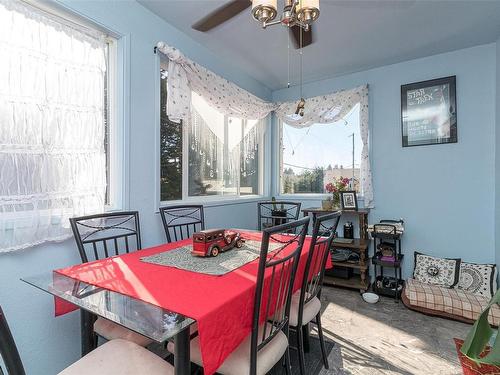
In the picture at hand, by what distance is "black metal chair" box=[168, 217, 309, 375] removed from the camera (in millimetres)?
1059

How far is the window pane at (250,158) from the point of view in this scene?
11.5 ft

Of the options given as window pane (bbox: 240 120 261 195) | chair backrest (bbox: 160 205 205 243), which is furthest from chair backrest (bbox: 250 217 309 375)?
window pane (bbox: 240 120 261 195)

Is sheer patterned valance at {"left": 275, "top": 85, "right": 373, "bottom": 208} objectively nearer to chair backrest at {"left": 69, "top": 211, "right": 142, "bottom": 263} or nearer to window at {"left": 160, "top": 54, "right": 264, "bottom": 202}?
window at {"left": 160, "top": 54, "right": 264, "bottom": 202}

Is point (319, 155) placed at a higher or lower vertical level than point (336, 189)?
higher

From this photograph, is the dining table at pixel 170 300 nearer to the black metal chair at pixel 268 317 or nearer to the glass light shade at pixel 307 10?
the black metal chair at pixel 268 317

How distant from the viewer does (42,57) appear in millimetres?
1525

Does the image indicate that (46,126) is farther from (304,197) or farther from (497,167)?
(497,167)

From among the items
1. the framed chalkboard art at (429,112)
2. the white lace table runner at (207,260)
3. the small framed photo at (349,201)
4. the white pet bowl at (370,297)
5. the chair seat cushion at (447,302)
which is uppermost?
the framed chalkboard art at (429,112)

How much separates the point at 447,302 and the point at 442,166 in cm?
140

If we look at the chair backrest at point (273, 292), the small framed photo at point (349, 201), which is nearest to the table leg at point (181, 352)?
the chair backrest at point (273, 292)

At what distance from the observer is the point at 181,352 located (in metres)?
0.90

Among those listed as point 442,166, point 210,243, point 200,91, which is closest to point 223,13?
point 200,91

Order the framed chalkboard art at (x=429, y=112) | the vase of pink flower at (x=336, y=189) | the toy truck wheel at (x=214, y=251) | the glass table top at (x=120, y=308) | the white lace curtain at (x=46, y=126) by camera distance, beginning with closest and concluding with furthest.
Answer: the glass table top at (x=120, y=308)
the white lace curtain at (x=46, y=126)
the toy truck wheel at (x=214, y=251)
the framed chalkboard art at (x=429, y=112)
the vase of pink flower at (x=336, y=189)

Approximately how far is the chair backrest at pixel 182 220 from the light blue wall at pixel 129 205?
106 millimetres
